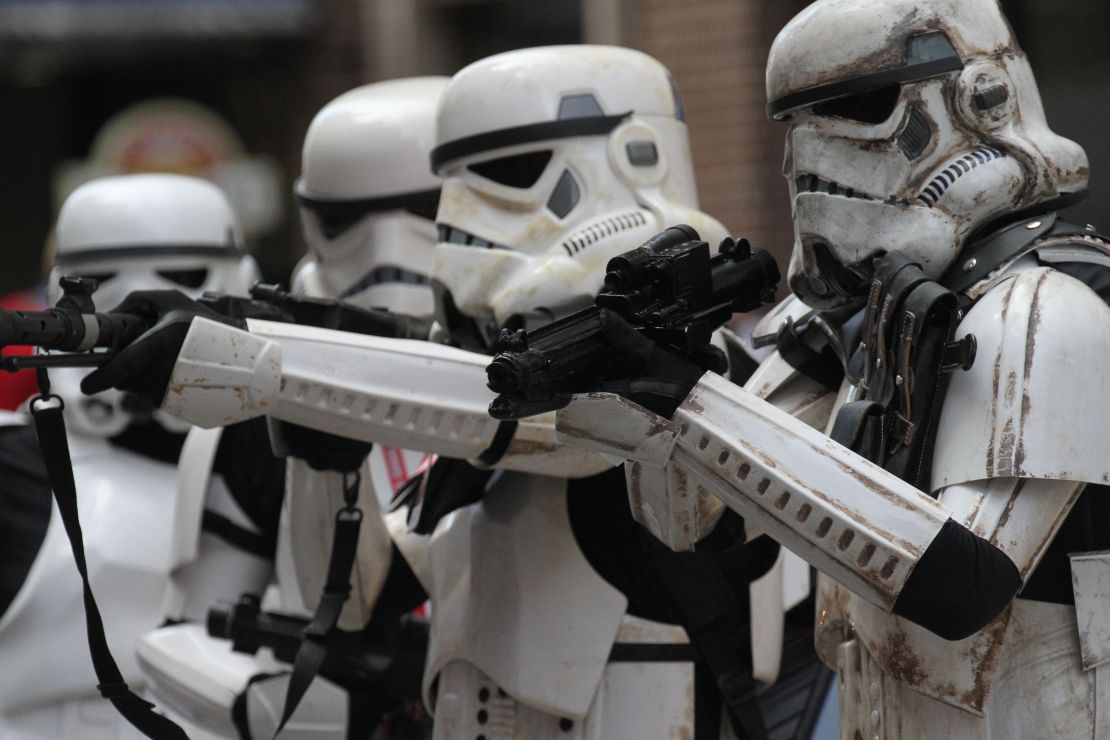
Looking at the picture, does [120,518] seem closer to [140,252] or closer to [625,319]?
[140,252]

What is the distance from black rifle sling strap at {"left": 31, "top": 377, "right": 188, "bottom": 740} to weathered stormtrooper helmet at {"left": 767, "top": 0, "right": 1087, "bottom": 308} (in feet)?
4.13

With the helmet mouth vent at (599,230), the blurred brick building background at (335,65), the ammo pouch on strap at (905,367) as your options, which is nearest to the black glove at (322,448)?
the helmet mouth vent at (599,230)

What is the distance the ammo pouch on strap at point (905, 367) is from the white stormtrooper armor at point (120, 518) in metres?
2.07

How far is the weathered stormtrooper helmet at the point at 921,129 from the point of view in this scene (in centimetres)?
230

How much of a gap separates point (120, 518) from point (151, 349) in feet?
6.21

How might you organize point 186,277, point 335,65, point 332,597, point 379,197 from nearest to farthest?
point 332,597 → point 379,197 → point 186,277 → point 335,65

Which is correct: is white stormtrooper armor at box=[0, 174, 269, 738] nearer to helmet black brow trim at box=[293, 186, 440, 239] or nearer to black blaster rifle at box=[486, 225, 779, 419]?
helmet black brow trim at box=[293, 186, 440, 239]

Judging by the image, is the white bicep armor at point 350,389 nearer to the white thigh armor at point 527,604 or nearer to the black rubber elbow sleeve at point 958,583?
the white thigh armor at point 527,604

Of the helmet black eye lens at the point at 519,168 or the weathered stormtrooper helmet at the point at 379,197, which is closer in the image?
the helmet black eye lens at the point at 519,168

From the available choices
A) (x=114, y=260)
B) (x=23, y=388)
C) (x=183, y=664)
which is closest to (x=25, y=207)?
(x=23, y=388)

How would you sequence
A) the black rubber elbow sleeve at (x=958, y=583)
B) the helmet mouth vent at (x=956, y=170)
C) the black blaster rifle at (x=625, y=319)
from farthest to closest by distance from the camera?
the helmet mouth vent at (x=956, y=170) → the black blaster rifle at (x=625, y=319) → the black rubber elbow sleeve at (x=958, y=583)

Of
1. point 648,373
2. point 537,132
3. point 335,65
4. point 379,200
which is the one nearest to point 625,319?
point 648,373

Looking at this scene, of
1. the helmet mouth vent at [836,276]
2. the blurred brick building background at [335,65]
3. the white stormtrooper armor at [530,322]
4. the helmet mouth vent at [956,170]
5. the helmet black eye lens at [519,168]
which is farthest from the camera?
the blurred brick building background at [335,65]

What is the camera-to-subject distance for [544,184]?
9.76ft
